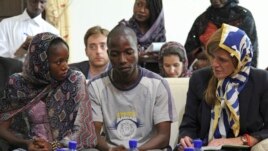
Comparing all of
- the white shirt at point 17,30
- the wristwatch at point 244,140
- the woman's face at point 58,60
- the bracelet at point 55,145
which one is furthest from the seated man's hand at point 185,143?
the white shirt at point 17,30

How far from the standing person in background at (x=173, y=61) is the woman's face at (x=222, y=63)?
111 centimetres

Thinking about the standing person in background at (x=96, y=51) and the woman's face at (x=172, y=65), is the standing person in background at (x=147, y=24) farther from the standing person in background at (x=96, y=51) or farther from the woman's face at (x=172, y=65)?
the standing person in background at (x=96, y=51)

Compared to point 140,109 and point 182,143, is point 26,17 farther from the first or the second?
point 182,143

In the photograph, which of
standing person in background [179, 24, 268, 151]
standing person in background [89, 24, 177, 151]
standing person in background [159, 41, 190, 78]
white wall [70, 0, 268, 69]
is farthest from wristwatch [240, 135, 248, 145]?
white wall [70, 0, 268, 69]

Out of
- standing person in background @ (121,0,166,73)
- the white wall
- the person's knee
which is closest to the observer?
the person's knee

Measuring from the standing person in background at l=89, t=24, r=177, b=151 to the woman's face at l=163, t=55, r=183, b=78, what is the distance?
0.95 meters

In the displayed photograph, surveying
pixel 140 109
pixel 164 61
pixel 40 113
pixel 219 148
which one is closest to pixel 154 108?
pixel 140 109

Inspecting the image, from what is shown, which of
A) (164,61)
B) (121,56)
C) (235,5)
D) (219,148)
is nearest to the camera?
(219,148)

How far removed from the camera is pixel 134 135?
280 centimetres

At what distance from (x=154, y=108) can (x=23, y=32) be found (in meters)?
2.03

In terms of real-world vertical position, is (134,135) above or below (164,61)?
below

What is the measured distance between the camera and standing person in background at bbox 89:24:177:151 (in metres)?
2.77

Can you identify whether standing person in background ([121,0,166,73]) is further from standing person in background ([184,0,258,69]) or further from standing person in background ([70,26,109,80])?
standing person in background ([70,26,109,80])

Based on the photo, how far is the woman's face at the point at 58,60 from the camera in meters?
2.80
